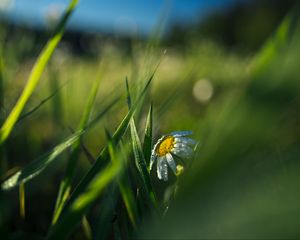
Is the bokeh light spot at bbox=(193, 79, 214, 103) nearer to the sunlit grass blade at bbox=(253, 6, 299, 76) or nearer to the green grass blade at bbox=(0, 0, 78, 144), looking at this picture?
the green grass blade at bbox=(0, 0, 78, 144)

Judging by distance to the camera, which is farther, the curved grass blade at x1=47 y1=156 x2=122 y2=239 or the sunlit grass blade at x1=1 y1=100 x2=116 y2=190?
the sunlit grass blade at x1=1 y1=100 x2=116 y2=190

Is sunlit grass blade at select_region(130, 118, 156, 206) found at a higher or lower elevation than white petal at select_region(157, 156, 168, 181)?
higher

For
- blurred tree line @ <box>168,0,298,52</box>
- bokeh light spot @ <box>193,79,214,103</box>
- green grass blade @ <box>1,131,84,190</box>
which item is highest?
green grass blade @ <box>1,131,84,190</box>

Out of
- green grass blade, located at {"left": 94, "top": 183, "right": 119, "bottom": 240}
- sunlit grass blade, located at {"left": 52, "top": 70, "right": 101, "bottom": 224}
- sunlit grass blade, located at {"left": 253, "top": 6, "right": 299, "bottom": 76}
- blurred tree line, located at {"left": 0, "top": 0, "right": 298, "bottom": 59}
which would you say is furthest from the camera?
blurred tree line, located at {"left": 0, "top": 0, "right": 298, "bottom": 59}

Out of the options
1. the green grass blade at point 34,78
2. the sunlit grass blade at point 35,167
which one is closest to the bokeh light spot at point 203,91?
the green grass blade at point 34,78

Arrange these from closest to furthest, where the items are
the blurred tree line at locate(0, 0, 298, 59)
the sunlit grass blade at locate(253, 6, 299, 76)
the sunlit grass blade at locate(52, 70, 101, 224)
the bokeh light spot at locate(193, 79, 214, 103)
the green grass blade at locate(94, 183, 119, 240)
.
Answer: the sunlit grass blade at locate(253, 6, 299, 76), the green grass blade at locate(94, 183, 119, 240), the sunlit grass blade at locate(52, 70, 101, 224), the bokeh light spot at locate(193, 79, 214, 103), the blurred tree line at locate(0, 0, 298, 59)

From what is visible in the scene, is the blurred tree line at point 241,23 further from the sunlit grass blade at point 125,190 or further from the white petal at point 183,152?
the sunlit grass blade at point 125,190

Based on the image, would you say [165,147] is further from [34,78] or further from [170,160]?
[34,78]

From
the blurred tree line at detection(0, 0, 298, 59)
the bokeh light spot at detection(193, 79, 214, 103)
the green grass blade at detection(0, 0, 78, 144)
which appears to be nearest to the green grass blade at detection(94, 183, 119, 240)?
the green grass blade at detection(0, 0, 78, 144)
